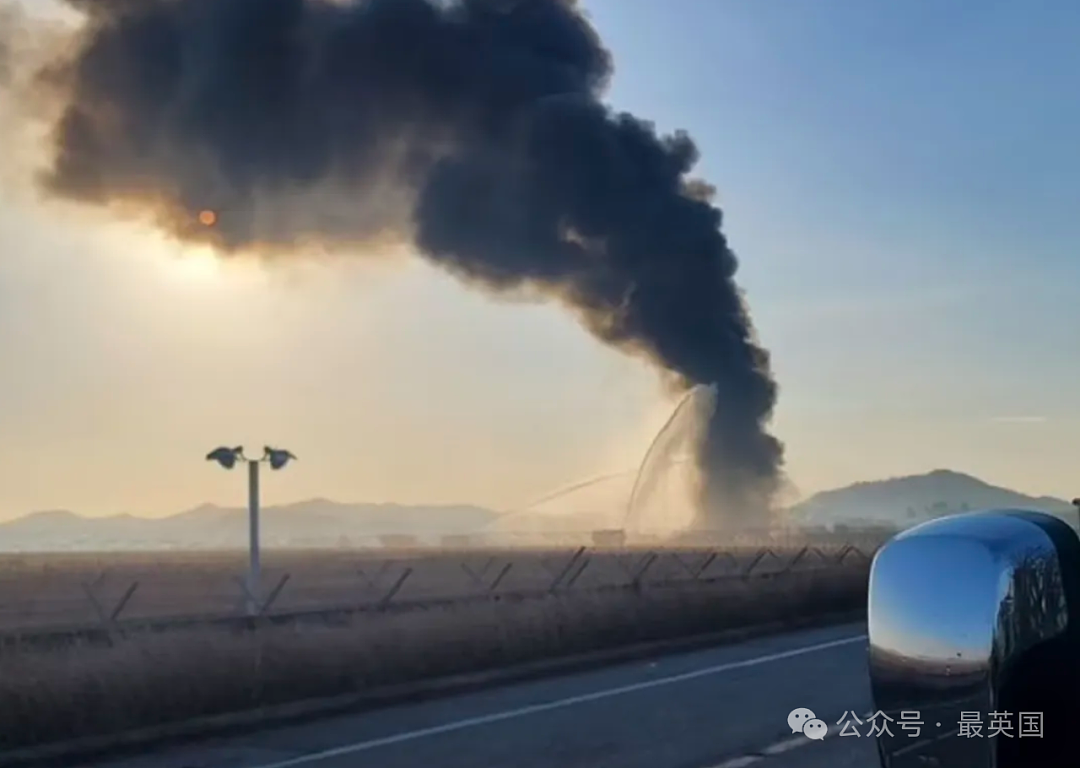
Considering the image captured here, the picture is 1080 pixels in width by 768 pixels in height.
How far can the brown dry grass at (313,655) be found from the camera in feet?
30.2

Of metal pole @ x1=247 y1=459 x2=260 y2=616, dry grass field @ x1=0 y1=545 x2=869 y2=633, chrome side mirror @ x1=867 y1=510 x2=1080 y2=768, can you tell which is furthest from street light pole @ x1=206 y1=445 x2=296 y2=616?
chrome side mirror @ x1=867 y1=510 x2=1080 y2=768

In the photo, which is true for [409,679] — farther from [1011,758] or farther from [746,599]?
[1011,758]

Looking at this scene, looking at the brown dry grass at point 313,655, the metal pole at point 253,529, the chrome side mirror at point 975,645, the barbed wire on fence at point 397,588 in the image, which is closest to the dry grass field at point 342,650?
the brown dry grass at point 313,655

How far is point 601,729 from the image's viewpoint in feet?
30.4

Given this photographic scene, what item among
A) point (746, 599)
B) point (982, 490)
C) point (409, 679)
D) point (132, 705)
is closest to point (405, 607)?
point (409, 679)

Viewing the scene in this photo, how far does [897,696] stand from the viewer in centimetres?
200

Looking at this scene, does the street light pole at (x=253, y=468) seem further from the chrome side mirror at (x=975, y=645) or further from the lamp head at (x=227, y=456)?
the chrome side mirror at (x=975, y=645)

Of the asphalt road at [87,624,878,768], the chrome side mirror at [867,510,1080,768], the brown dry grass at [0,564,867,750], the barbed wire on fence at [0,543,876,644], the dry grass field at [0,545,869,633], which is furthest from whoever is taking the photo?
the dry grass field at [0,545,869,633]

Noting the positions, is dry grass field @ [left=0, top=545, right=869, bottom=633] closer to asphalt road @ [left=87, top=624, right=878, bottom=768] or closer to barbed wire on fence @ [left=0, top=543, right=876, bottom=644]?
barbed wire on fence @ [left=0, top=543, right=876, bottom=644]

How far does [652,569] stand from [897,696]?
98.8 feet

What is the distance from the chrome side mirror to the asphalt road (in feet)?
19.8

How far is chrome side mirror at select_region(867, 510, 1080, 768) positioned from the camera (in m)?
1.93

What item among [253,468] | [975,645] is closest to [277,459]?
[253,468]

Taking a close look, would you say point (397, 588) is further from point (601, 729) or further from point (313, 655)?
point (601, 729)
